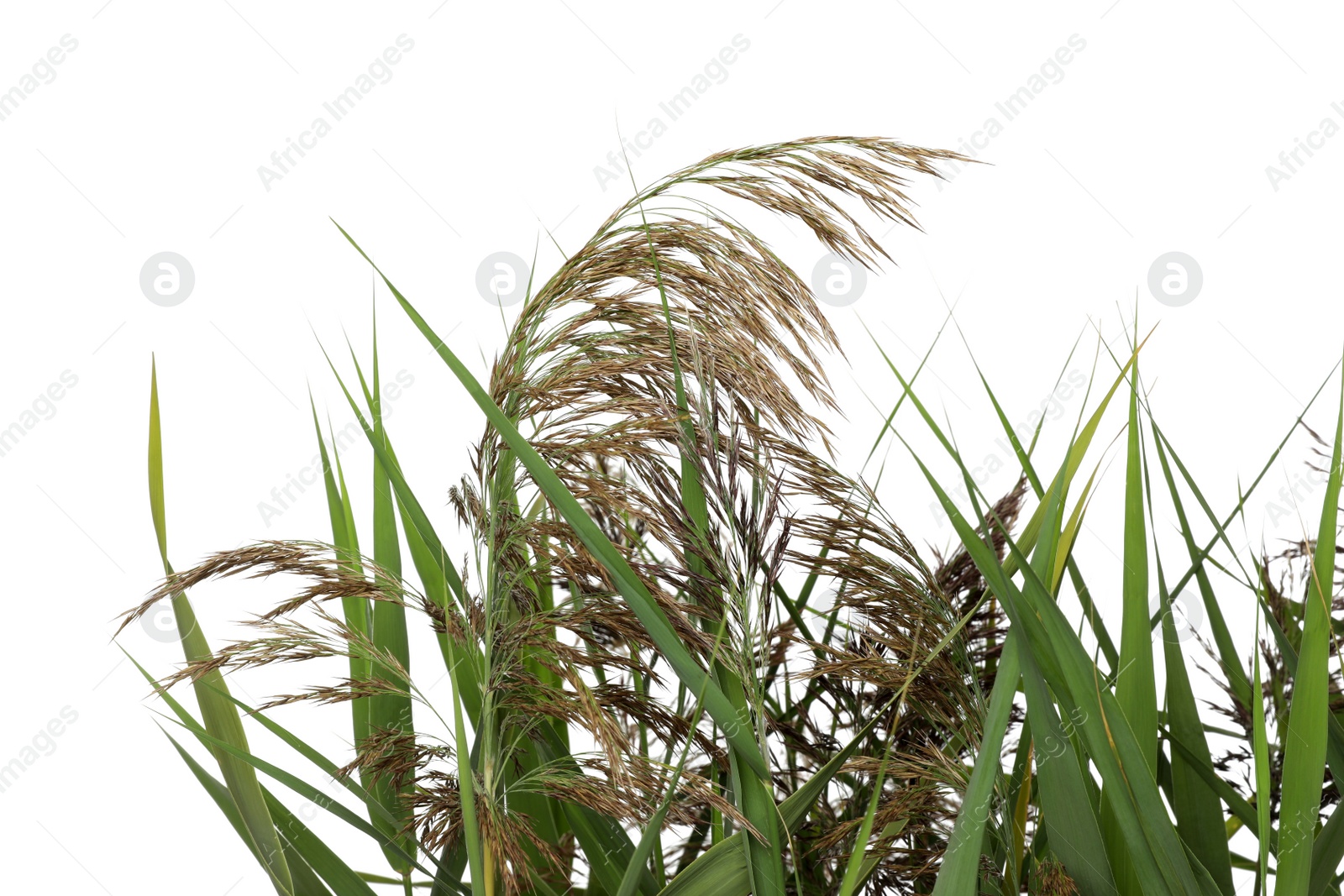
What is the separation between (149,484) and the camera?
1111mm

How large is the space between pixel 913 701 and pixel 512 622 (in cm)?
41

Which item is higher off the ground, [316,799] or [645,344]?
[645,344]

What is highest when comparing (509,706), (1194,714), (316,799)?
(1194,714)

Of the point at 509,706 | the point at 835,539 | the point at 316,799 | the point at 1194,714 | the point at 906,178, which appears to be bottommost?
the point at 316,799

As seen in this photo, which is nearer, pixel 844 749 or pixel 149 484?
pixel 844 749

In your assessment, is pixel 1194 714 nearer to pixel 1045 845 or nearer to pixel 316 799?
pixel 1045 845

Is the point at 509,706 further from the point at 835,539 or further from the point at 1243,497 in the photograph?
the point at 1243,497

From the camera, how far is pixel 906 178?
40.6 inches

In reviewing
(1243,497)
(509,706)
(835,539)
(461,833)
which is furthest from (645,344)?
(1243,497)

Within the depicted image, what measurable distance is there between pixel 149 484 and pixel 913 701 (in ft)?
2.80

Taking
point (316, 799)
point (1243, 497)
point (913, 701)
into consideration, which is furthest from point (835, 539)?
point (316, 799)

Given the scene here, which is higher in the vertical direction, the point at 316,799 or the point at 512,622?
the point at 512,622

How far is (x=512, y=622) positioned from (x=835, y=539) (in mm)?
332

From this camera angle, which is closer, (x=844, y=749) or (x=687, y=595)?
(x=844, y=749)
